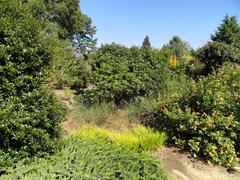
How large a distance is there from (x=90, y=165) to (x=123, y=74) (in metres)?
5.06

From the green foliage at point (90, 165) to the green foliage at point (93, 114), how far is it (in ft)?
9.63

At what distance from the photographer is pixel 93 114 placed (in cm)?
755

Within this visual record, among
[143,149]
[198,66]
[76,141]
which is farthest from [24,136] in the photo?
[198,66]

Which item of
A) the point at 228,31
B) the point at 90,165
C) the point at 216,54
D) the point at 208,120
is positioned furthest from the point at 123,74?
the point at 228,31

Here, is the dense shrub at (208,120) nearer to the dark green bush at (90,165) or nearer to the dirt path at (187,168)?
the dirt path at (187,168)

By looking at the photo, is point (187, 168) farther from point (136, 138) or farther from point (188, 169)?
point (136, 138)

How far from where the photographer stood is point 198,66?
13273 mm

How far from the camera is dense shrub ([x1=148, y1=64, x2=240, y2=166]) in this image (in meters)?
5.65

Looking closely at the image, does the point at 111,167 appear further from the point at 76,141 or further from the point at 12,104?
the point at 12,104

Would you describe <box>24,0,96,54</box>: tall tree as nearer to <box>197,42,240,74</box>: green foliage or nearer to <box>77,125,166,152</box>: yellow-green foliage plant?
<box>197,42,240,74</box>: green foliage

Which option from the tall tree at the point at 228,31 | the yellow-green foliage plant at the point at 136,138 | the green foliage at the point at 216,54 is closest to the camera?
the yellow-green foliage plant at the point at 136,138

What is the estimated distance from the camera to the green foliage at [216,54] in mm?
12500

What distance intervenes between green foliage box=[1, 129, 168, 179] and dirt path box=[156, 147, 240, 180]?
1191 millimetres

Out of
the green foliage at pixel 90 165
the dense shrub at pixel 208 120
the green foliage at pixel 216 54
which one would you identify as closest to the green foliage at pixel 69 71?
the green foliage at pixel 216 54
